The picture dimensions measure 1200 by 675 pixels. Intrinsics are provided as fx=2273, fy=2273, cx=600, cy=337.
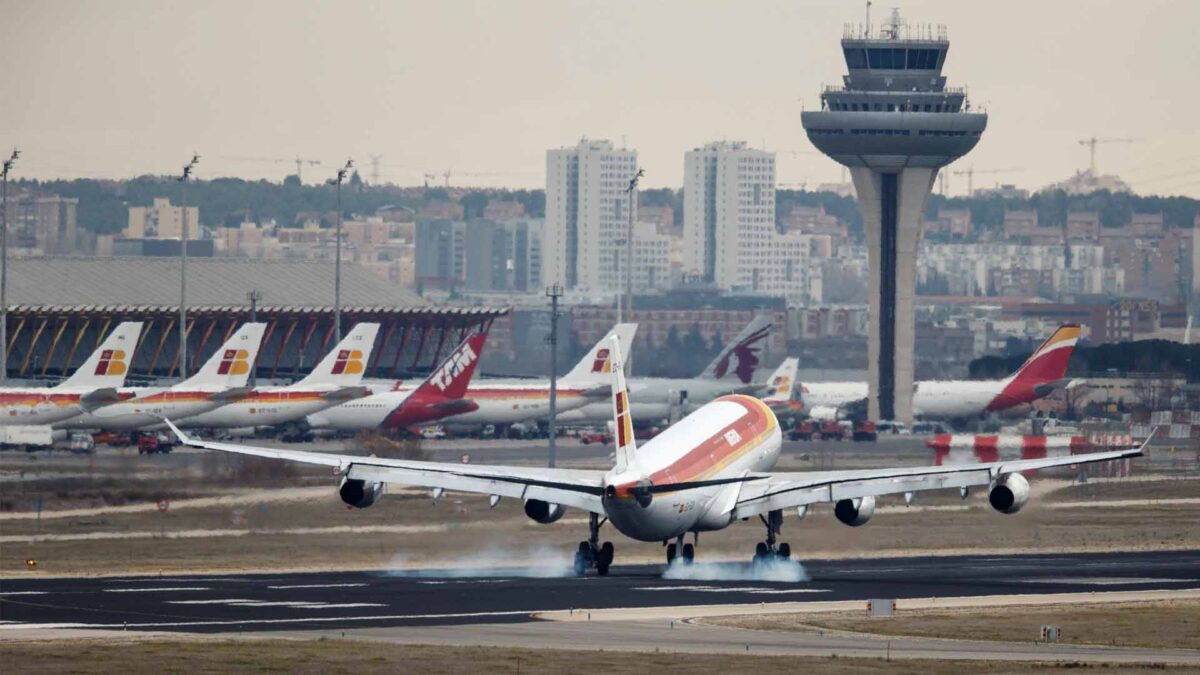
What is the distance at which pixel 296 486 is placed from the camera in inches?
3666

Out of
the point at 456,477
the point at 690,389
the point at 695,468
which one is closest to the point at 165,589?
the point at 456,477

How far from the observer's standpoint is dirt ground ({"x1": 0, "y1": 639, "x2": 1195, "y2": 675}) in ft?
153

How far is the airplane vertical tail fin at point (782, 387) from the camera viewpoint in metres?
179

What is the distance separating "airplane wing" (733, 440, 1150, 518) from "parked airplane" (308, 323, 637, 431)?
78.2m

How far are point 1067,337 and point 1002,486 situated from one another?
113 meters

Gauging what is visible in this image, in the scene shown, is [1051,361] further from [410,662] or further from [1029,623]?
[410,662]

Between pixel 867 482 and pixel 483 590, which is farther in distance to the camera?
pixel 867 482

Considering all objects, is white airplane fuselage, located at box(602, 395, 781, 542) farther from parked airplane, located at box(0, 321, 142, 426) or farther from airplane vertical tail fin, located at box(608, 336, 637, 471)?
parked airplane, located at box(0, 321, 142, 426)

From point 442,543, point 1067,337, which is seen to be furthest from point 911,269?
point 442,543

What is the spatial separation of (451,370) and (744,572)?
77831 mm

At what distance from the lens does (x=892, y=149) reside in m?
185

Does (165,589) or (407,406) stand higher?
(407,406)

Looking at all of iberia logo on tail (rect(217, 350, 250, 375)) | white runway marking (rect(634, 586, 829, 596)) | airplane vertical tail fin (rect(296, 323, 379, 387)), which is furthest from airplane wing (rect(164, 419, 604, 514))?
airplane vertical tail fin (rect(296, 323, 379, 387))

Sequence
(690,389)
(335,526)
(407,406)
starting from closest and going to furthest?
(335,526) < (407,406) < (690,389)
